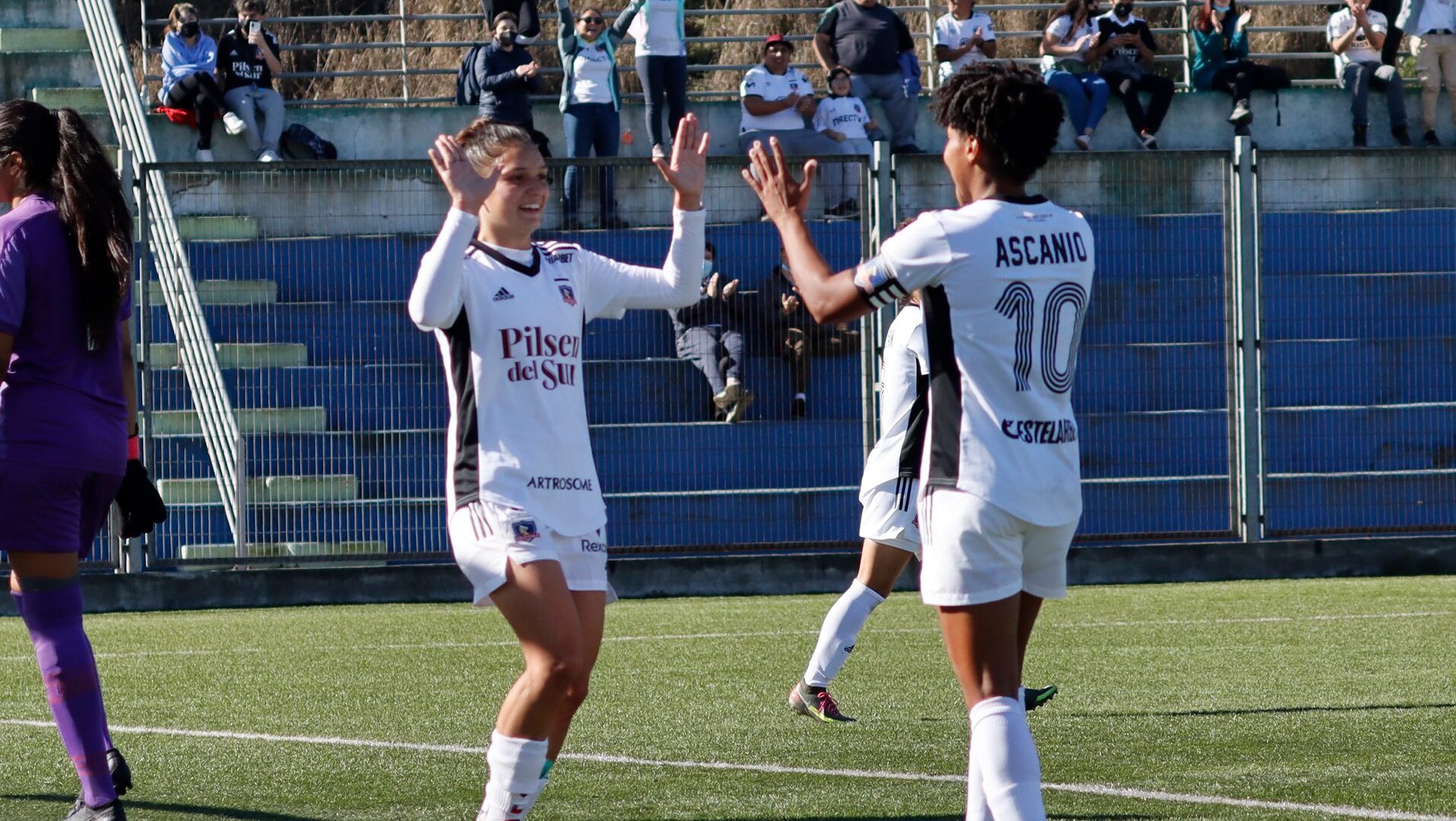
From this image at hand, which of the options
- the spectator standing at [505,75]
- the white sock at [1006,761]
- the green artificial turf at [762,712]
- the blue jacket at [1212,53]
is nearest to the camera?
the white sock at [1006,761]

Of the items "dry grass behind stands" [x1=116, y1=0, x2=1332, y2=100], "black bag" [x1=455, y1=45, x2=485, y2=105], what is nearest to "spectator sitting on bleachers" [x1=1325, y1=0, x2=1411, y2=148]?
"dry grass behind stands" [x1=116, y1=0, x2=1332, y2=100]

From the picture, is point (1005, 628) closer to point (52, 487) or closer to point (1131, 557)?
point (52, 487)

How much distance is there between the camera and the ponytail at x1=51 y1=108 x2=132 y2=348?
516 centimetres

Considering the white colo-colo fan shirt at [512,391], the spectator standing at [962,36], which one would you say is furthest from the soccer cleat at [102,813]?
the spectator standing at [962,36]

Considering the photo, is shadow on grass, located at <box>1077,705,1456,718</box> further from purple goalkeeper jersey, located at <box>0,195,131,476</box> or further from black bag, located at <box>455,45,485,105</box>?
black bag, located at <box>455,45,485,105</box>

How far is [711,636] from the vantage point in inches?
404

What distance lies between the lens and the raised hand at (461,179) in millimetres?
4387

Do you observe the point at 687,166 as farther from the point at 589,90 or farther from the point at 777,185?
the point at 589,90

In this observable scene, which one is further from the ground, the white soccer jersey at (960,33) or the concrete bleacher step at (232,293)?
the white soccer jersey at (960,33)

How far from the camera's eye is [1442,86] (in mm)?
20125

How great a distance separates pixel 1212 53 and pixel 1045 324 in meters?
17.3

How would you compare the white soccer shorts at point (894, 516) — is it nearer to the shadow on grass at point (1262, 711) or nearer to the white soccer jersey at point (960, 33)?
the shadow on grass at point (1262, 711)

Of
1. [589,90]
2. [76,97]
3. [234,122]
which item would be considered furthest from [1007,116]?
[76,97]

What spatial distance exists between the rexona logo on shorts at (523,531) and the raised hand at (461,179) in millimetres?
729
